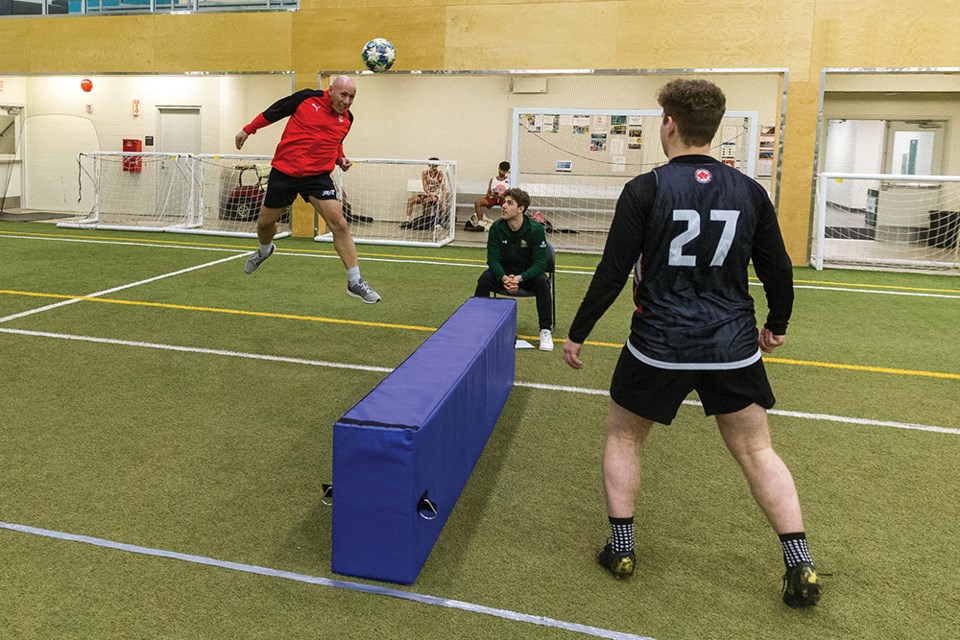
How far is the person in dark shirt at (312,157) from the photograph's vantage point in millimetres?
6914

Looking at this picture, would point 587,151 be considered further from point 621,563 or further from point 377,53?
point 621,563

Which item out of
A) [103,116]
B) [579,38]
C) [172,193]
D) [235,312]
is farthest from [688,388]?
[103,116]

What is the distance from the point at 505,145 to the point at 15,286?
34.6ft

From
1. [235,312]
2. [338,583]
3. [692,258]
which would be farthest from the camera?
[235,312]

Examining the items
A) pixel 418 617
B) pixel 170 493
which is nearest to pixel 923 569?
pixel 418 617

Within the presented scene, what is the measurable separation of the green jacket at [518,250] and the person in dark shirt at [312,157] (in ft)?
3.53

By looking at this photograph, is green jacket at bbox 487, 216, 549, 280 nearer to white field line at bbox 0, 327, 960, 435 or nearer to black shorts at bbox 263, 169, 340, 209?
white field line at bbox 0, 327, 960, 435

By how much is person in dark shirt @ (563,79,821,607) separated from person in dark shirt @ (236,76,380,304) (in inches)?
171

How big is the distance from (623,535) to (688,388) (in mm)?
619

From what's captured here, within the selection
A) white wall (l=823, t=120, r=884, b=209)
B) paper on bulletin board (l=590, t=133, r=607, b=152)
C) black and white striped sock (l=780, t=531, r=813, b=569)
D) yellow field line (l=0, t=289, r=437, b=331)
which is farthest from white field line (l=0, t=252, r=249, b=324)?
white wall (l=823, t=120, r=884, b=209)

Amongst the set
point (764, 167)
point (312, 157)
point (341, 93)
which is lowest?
point (312, 157)

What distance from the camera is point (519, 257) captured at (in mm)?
6910

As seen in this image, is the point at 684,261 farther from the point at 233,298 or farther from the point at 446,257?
the point at 446,257

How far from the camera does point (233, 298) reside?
8516 mm
